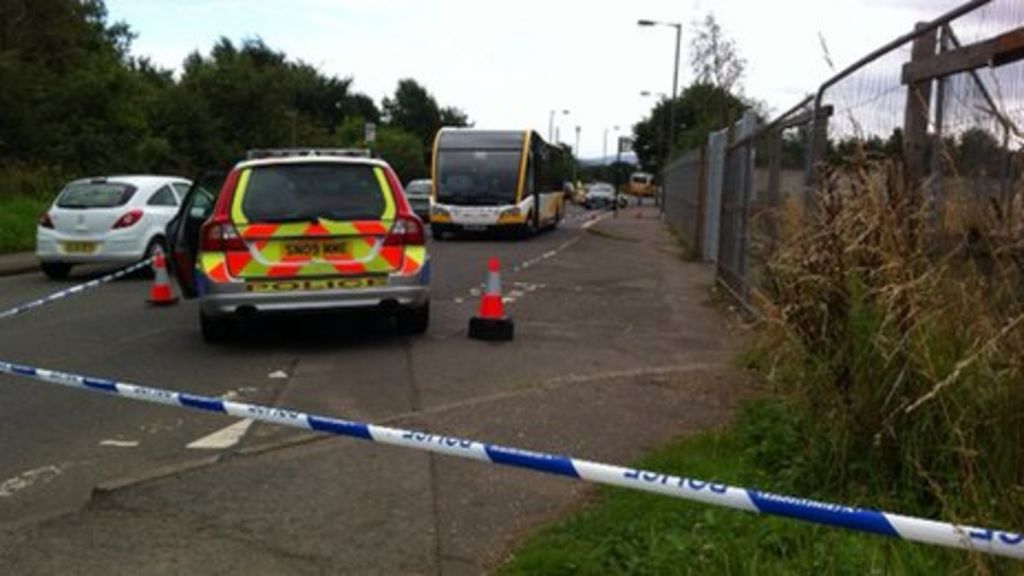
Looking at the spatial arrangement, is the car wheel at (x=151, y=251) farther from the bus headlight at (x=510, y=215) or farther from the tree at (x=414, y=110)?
the tree at (x=414, y=110)

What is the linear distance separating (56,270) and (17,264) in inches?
100

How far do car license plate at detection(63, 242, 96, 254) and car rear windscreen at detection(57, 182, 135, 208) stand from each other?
0.58 m

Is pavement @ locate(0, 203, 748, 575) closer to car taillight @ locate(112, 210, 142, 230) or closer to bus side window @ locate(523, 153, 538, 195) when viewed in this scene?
car taillight @ locate(112, 210, 142, 230)

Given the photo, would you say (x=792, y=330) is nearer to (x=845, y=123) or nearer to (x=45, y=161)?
(x=845, y=123)

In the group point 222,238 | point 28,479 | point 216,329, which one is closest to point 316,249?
point 222,238

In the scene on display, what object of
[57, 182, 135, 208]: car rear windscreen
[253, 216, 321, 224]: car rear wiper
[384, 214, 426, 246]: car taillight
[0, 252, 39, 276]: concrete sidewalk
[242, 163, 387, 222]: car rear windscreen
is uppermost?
[242, 163, 387, 222]: car rear windscreen

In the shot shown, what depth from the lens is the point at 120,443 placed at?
6395mm

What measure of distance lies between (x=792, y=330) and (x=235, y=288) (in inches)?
218

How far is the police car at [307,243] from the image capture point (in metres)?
9.24

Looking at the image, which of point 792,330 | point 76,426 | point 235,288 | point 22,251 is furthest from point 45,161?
point 792,330

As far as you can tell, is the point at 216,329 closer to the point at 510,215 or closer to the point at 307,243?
the point at 307,243

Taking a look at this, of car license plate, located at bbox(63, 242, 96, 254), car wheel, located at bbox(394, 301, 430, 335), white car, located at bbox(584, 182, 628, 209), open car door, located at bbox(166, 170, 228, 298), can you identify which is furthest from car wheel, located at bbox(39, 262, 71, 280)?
white car, located at bbox(584, 182, 628, 209)

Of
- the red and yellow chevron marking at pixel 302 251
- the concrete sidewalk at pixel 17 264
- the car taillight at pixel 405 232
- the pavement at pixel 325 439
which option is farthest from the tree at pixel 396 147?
the red and yellow chevron marking at pixel 302 251

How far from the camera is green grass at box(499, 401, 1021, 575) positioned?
3676 mm
